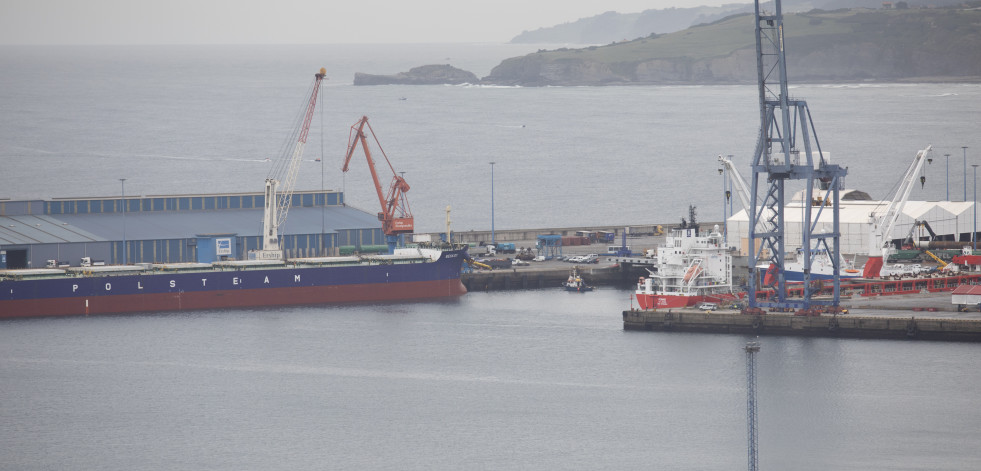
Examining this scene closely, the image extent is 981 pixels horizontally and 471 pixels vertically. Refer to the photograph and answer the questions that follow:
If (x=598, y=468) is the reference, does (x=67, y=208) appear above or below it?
above

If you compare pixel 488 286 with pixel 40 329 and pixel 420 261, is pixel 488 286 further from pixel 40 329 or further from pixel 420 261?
pixel 40 329

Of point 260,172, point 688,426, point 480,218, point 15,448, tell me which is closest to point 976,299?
point 688,426

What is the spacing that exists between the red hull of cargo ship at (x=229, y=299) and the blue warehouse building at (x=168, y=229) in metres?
3.19

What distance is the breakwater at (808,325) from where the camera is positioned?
4662 cm

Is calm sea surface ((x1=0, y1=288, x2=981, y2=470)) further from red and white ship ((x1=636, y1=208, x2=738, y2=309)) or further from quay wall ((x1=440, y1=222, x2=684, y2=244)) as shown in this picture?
quay wall ((x1=440, y1=222, x2=684, y2=244))

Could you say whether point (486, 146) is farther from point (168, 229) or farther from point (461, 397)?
point (461, 397)

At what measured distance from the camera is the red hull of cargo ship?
5450 centimetres

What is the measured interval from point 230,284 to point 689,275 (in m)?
17.2

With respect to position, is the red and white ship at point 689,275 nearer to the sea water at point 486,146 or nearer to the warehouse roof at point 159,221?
the warehouse roof at point 159,221

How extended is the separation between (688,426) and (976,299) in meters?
15.7

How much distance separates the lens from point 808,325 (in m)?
48.2

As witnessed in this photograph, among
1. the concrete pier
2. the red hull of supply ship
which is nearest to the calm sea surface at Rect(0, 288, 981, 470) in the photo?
the red hull of supply ship

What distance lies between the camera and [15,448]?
3625 cm

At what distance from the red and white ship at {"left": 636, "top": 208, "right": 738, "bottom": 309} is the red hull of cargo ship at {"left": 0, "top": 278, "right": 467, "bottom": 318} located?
10385 millimetres
